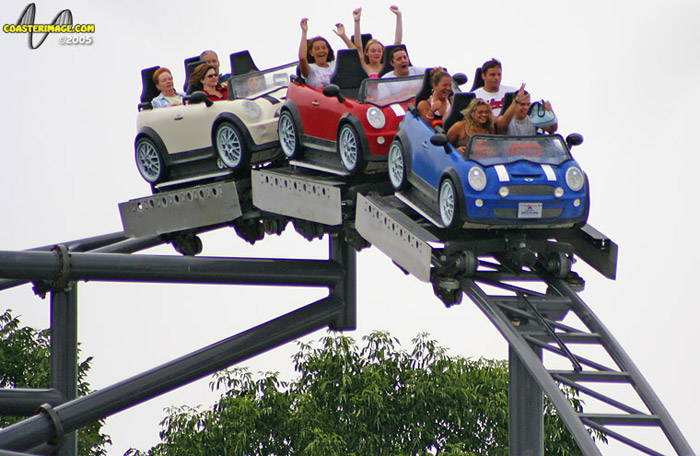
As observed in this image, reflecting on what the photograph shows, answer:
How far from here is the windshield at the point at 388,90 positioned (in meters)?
13.0

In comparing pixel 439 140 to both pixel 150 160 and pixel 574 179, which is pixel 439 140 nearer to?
pixel 574 179

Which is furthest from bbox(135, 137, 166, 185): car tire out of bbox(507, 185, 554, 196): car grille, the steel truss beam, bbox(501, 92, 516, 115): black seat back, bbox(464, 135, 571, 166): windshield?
bbox(507, 185, 554, 196): car grille

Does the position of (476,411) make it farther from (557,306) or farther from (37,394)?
(557,306)

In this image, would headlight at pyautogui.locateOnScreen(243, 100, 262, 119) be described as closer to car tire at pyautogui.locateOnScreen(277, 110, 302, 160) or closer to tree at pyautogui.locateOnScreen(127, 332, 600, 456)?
car tire at pyautogui.locateOnScreen(277, 110, 302, 160)

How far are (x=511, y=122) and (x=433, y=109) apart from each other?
618mm

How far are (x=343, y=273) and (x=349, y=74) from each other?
2208 mm

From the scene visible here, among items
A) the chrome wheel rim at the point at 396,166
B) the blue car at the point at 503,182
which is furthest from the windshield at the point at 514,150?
the chrome wheel rim at the point at 396,166

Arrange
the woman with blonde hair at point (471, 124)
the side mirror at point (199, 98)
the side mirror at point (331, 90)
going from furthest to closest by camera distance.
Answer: the side mirror at point (199, 98), the side mirror at point (331, 90), the woman with blonde hair at point (471, 124)

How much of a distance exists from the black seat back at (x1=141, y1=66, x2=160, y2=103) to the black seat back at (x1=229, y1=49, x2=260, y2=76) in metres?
0.72

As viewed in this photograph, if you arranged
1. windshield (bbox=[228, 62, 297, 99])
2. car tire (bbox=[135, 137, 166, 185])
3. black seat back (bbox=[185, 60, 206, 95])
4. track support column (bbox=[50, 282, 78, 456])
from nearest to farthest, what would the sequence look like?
windshield (bbox=[228, 62, 297, 99])
car tire (bbox=[135, 137, 166, 185])
black seat back (bbox=[185, 60, 206, 95])
track support column (bbox=[50, 282, 78, 456])

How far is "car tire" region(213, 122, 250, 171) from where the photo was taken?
13727 mm

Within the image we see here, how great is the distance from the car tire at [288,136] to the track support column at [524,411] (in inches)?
97.5

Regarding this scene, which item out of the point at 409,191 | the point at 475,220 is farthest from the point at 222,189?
the point at 475,220

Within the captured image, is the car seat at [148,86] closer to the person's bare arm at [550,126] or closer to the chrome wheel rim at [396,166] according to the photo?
the chrome wheel rim at [396,166]
